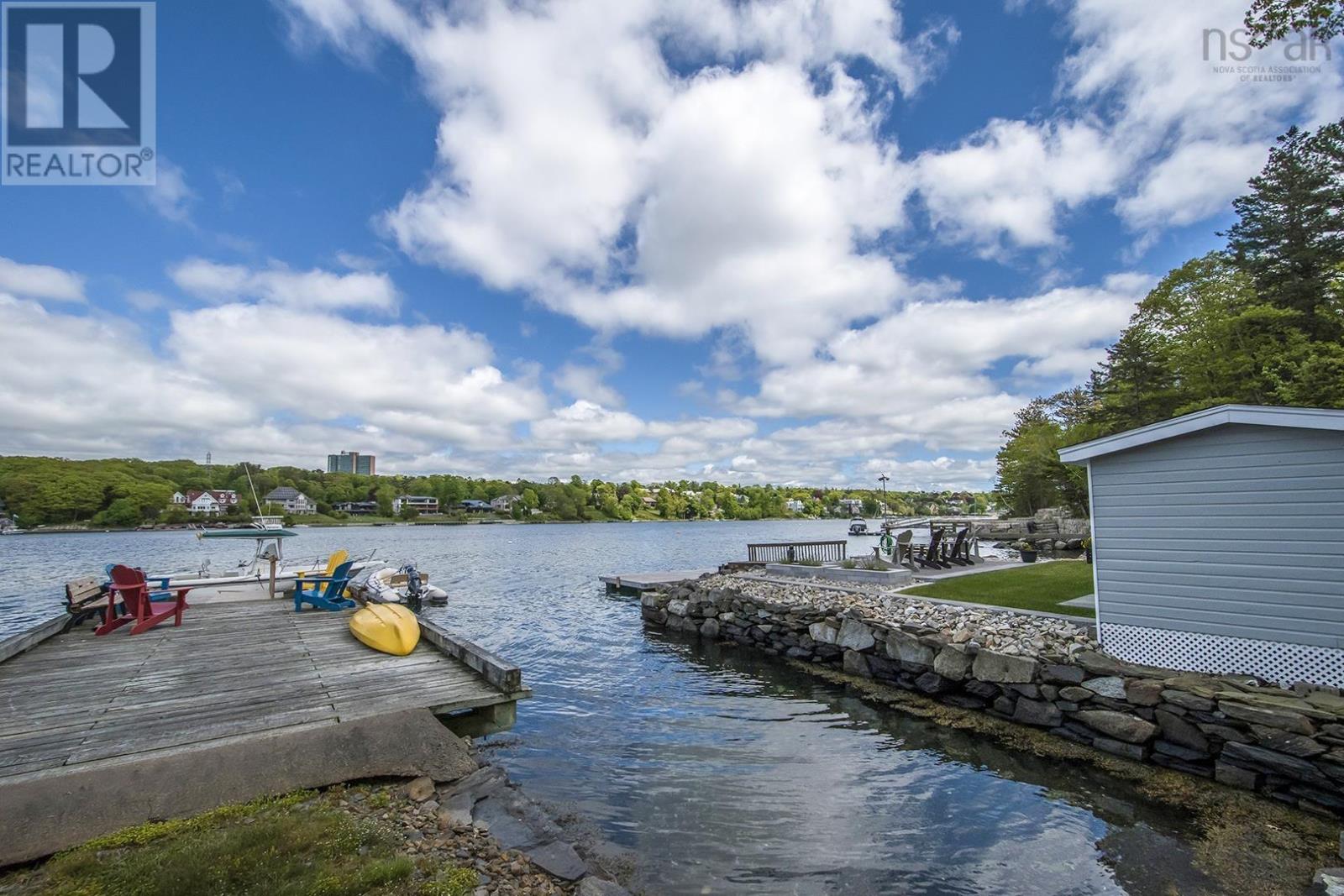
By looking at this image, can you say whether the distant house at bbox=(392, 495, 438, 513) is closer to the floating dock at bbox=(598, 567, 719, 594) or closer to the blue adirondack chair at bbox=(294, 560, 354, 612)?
the floating dock at bbox=(598, 567, 719, 594)

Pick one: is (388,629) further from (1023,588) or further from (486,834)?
(1023,588)

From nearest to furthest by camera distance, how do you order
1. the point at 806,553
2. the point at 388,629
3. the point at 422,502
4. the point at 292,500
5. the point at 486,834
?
the point at 486,834 → the point at 388,629 → the point at 806,553 → the point at 292,500 → the point at 422,502

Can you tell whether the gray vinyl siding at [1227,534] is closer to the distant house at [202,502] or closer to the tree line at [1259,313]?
the tree line at [1259,313]

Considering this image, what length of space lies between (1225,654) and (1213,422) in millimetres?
2927

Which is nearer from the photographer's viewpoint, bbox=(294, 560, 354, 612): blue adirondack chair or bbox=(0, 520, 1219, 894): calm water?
bbox=(0, 520, 1219, 894): calm water

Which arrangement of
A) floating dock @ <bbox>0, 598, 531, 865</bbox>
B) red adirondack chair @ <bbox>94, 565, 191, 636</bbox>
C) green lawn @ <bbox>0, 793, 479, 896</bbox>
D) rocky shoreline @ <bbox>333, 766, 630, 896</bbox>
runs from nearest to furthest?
green lawn @ <bbox>0, 793, 479, 896</bbox>, rocky shoreline @ <bbox>333, 766, 630, 896</bbox>, floating dock @ <bbox>0, 598, 531, 865</bbox>, red adirondack chair @ <bbox>94, 565, 191, 636</bbox>

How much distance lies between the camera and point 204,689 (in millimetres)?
6051

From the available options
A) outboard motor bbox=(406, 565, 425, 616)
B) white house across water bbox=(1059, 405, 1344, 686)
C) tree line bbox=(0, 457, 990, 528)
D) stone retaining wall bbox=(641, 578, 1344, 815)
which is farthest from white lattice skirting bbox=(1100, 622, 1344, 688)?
tree line bbox=(0, 457, 990, 528)

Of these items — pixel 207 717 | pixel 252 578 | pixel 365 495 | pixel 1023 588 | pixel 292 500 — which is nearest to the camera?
pixel 207 717

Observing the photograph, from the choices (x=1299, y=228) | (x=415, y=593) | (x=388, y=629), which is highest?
(x=1299, y=228)

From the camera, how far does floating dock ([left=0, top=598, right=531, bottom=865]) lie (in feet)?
12.5

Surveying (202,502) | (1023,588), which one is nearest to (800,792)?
(1023,588)

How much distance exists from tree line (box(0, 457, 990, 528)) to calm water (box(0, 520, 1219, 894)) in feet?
69.7

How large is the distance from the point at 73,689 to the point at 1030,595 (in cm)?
1519
